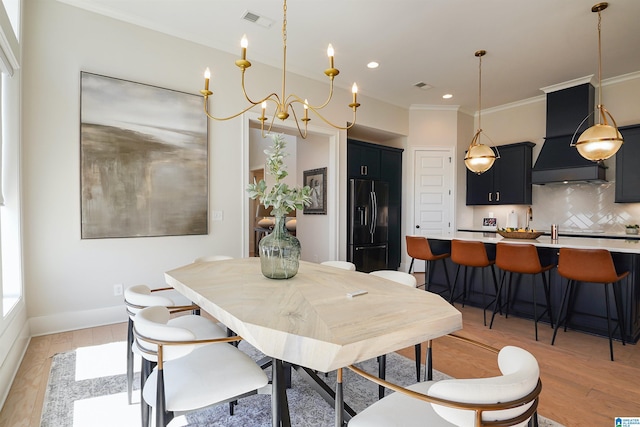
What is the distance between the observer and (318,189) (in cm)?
550

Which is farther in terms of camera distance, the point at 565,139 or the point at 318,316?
the point at 565,139

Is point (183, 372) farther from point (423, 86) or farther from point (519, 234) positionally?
point (423, 86)

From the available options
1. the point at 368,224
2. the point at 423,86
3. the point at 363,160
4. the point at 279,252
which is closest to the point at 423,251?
the point at 368,224

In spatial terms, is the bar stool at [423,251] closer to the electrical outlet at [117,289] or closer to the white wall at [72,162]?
the white wall at [72,162]

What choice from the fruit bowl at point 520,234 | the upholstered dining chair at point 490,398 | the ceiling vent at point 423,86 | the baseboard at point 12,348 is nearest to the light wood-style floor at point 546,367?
the baseboard at point 12,348

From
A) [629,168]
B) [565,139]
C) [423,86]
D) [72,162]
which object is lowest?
[72,162]

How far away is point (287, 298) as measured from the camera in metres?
1.46

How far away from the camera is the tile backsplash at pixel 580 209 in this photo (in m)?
4.82

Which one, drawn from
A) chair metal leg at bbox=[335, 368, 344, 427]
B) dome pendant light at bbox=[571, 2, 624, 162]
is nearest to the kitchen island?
dome pendant light at bbox=[571, 2, 624, 162]

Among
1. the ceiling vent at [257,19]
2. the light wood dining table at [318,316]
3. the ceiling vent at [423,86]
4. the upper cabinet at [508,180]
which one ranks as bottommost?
the light wood dining table at [318,316]

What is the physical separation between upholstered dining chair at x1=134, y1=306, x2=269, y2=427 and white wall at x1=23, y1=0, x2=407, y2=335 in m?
2.28

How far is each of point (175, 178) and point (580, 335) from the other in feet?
14.3

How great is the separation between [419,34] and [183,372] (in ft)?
12.9

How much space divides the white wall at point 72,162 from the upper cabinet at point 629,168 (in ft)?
18.1
